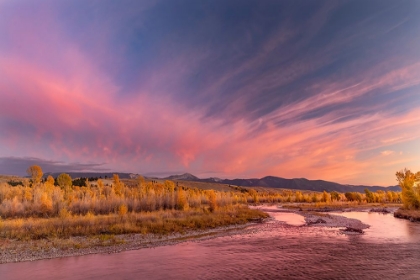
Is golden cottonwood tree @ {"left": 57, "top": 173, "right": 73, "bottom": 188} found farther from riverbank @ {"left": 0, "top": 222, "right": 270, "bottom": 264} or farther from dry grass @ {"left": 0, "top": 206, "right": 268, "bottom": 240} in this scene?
riverbank @ {"left": 0, "top": 222, "right": 270, "bottom": 264}

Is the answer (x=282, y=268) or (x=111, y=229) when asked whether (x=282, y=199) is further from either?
(x=282, y=268)

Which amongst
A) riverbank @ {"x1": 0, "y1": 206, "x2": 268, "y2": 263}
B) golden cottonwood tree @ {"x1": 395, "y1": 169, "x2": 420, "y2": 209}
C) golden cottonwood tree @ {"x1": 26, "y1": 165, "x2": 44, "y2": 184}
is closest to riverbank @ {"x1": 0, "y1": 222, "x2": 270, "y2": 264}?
riverbank @ {"x1": 0, "y1": 206, "x2": 268, "y2": 263}

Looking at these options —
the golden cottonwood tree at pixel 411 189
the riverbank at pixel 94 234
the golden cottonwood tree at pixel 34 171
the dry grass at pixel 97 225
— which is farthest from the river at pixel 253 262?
the golden cottonwood tree at pixel 34 171

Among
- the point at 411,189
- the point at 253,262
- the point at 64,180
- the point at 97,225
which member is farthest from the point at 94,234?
the point at 64,180

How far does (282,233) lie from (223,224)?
8.91m

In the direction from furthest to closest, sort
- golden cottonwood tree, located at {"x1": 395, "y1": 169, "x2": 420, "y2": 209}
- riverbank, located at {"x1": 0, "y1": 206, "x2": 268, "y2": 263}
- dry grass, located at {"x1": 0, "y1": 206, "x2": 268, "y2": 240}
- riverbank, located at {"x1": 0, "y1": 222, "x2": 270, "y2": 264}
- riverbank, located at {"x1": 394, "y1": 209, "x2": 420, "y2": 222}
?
golden cottonwood tree, located at {"x1": 395, "y1": 169, "x2": 420, "y2": 209} → riverbank, located at {"x1": 394, "y1": 209, "x2": 420, "y2": 222} → dry grass, located at {"x1": 0, "y1": 206, "x2": 268, "y2": 240} → riverbank, located at {"x1": 0, "y1": 206, "x2": 268, "y2": 263} → riverbank, located at {"x1": 0, "y1": 222, "x2": 270, "y2": 264}

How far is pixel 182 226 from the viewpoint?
32.9 m

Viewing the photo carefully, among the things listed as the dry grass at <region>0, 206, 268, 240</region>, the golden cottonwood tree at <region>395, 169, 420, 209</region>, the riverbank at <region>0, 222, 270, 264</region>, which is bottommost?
the riverbank at <region>0, 222, 270, 264</region>

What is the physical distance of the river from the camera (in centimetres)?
1538

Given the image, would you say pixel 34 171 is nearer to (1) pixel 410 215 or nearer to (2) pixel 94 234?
(2) pixel 94 234

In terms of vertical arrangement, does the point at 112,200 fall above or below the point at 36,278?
above

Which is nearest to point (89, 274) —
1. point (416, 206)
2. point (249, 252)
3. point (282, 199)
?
point (249, 252)

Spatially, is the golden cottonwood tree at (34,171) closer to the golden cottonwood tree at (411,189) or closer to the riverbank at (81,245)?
the riverbank at (81,245)

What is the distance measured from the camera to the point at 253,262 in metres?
17.7
